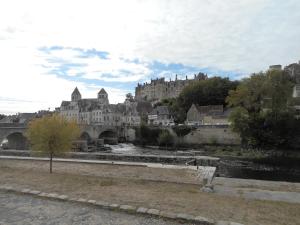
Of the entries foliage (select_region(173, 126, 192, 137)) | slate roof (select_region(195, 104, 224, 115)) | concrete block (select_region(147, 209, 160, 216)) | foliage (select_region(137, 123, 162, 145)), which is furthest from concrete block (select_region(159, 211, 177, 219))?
slate roof (select_region(195, 104, 224, 115))

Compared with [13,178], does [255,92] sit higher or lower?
higher

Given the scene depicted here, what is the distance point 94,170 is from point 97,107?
8544 cm

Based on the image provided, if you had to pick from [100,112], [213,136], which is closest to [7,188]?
[213,136]

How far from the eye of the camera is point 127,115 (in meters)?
103

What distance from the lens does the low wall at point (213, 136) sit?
185ft

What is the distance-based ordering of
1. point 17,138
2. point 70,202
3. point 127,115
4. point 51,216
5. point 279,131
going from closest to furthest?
point 51,216 < point 70,202 < point 279,131 < point 17,138 < point 127,115

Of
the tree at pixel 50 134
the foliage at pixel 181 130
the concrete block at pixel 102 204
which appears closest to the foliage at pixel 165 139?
the foliage at pixel 181 130

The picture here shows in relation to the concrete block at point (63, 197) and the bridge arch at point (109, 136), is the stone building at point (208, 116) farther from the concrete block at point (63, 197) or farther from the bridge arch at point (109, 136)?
the concrete block at point (63, 197)

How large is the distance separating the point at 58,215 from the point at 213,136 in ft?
172

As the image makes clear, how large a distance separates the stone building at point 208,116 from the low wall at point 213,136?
8.89 metres

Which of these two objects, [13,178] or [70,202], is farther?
[13,178]

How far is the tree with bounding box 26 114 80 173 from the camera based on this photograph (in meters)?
18.5

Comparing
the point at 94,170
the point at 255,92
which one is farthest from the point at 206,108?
the point at 94,170

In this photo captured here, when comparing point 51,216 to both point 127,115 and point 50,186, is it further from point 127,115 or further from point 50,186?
point 127,115
